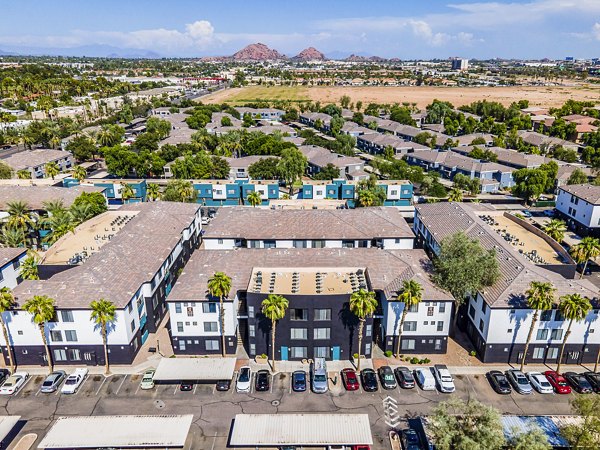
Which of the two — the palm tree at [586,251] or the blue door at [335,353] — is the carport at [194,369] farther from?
the palm tree at [586,251]

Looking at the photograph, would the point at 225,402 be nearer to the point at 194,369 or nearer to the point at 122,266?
the point at 194,369

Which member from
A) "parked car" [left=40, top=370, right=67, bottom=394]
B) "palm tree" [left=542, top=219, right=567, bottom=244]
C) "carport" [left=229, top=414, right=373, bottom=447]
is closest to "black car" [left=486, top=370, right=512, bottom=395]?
"carport" [left=229, top=414, right=373, bottom=447]

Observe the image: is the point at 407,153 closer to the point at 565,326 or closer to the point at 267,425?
the point at 565,326

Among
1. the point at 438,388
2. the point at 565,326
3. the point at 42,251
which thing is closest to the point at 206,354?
the point at 438,388

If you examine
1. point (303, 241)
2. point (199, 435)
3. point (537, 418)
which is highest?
point (303, 241)

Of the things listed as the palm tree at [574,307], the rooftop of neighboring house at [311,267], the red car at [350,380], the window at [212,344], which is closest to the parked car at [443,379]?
the rooftop of neighboring house at [311,267]

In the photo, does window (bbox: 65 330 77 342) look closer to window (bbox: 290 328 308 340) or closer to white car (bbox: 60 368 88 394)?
white car (bbox: 60 368 88 394)
